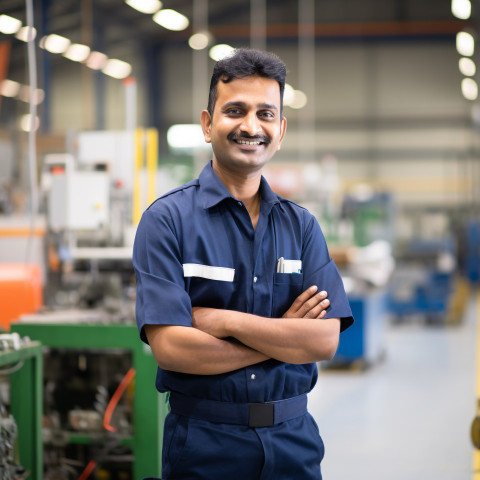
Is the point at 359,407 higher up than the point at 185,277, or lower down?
lower down

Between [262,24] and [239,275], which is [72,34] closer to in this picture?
[262,24]

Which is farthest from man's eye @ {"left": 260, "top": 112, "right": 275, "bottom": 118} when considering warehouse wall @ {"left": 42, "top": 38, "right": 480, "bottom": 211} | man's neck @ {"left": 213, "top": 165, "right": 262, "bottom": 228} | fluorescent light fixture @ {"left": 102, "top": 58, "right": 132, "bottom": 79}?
warehouse wall @ {"left": 42, "top": 38, "right": 480, "bottom": 211}

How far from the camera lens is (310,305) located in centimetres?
190

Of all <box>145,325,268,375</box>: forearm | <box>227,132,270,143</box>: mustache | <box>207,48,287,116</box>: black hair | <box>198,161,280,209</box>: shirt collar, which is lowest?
<box>145,325,268,375</box>: forearm

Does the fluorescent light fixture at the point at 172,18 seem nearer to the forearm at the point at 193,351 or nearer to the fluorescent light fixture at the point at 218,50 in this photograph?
the fluorescent light fixture at the point at 218,50

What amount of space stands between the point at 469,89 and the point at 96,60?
29.3 ft

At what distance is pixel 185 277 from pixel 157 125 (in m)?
Answer: 18.3

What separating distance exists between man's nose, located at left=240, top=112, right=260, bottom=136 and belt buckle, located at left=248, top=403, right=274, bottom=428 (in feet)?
2.22

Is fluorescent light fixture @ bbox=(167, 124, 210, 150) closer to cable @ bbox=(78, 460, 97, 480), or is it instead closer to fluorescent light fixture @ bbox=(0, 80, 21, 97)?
fluorescent light fixture @ bbox=(0, 80, 21, 97)

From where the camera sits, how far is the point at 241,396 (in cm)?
181

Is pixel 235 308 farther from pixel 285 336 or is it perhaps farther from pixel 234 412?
pixel 234 412

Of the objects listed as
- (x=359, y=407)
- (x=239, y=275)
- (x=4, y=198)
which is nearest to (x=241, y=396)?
(x=239, y=275)

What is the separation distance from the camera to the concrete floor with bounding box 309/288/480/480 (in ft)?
14.1

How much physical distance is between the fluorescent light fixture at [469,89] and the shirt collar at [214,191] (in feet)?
51.6
